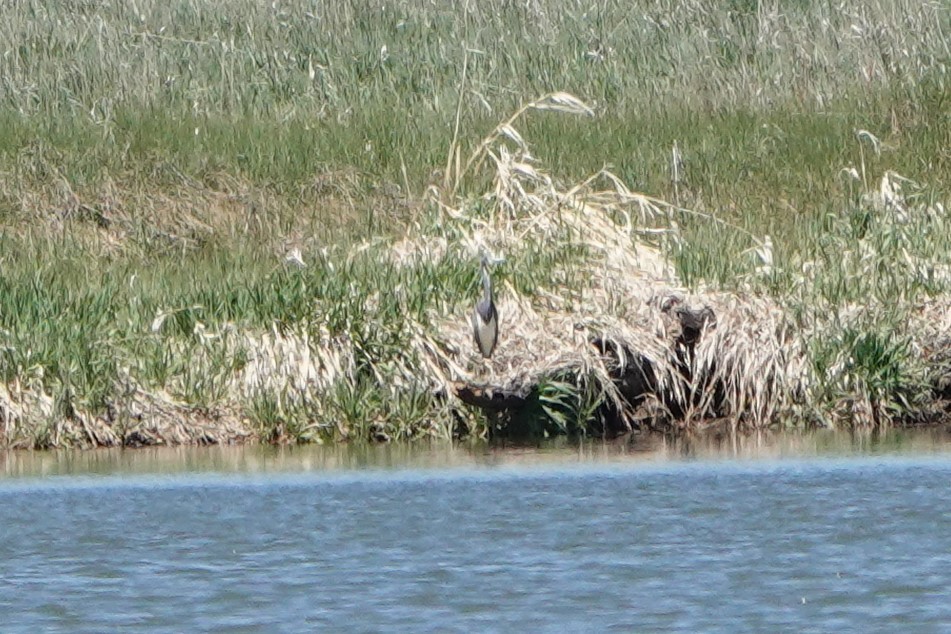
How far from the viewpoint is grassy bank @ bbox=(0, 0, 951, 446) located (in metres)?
11.6

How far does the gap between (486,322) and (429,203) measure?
10.8 feet

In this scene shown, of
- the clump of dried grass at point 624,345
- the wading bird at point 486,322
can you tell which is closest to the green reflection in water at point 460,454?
the clump of dried grass at point 624,345

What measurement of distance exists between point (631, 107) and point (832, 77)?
169 centimetres

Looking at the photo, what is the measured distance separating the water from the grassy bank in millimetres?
521

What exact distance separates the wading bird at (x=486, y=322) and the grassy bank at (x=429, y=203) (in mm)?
185

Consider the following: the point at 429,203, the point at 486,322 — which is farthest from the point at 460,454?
the point at 429,203

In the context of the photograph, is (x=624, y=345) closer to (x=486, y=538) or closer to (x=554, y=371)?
(x=554, y=371)

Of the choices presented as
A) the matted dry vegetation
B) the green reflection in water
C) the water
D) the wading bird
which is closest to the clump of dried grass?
the matted dry vegetation

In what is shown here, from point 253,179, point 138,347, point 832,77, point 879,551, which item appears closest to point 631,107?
point 832,77

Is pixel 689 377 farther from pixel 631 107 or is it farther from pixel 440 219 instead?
pixel 631 107

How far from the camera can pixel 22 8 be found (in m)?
19.6

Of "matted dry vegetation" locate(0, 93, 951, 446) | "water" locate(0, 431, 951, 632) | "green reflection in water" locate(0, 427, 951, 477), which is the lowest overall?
"water" locate(0, 431, 951, 632)

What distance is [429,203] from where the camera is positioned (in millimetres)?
14664

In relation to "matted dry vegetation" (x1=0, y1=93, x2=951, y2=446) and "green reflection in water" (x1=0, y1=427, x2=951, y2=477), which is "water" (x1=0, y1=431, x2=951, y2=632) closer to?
"green reflection in water" (x1=0, y1=427, x2=951, y2=477)
